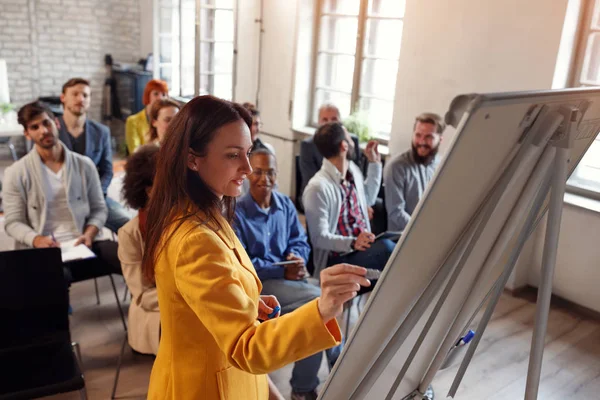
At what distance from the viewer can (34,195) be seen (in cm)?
314

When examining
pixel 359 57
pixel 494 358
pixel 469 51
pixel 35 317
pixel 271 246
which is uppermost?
pixel 469 51

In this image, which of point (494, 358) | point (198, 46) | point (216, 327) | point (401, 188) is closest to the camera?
point (216, 327)

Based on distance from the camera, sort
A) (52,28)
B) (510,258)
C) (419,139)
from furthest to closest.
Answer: (52,28) → (419,139) → (510,258)

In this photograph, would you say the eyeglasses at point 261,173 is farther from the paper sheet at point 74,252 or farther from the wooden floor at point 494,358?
the wooden floor at point 494,358

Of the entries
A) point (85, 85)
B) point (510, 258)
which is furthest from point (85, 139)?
point (510, 258)

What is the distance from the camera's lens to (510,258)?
3.65 ft

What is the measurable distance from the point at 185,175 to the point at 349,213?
7.07 feet

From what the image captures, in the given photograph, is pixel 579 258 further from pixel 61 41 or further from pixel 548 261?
pixel 61 41

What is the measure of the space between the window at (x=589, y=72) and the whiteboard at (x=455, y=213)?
A: 3.18 m

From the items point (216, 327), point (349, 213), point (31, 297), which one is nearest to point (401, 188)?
point (349, 213)

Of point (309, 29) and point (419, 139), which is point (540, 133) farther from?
point (309, 29)

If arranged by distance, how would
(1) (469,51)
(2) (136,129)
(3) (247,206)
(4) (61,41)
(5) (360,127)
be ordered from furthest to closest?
(4) (61,41) < (5) (360,127) < (2) (136,129) < (1) (469,51) < (3) (247,206)

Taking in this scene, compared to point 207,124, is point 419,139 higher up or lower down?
lower down

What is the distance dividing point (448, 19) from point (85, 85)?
277cm
